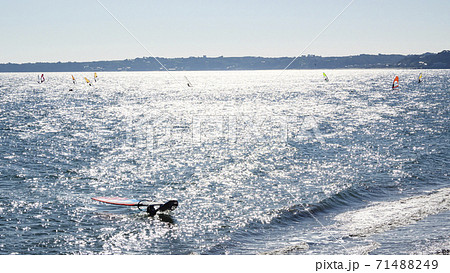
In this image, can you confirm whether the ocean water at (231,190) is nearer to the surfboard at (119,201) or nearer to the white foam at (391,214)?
the white foam at (391,214)

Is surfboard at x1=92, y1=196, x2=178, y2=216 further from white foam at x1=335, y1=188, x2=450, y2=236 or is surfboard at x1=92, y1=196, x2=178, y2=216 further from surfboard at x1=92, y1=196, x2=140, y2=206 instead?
white foam at x1=335, y1=188, x2=450, y2=236

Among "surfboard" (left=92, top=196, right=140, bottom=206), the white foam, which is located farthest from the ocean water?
"surfboard" (left=92, top=196, right=140, bottom=206)

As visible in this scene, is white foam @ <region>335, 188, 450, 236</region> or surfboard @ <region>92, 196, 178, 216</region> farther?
surfboard @ <region>92, 196, 178, 216</region>

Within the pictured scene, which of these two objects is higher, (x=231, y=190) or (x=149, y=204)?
(x=149, y=204)

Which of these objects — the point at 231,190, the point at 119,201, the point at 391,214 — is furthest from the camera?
the point at 231,190

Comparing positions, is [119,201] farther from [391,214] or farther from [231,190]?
[391,214]

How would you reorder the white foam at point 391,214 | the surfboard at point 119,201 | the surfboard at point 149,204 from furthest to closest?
the surfboard at point 119,201 → the surfboard at point 149,204 → the white foam at point 391,214

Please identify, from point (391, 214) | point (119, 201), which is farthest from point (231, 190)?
point (391, 214)

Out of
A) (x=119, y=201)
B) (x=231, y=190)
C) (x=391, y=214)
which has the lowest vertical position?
(x=231, y=190)

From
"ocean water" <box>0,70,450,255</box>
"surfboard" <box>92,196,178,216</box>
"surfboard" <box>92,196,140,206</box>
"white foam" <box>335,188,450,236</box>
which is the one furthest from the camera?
"surfboard" <box>92,196,140,206</box>

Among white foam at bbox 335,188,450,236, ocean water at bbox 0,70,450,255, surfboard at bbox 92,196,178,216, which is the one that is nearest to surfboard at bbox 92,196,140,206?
surfboard at bbox 92,196,178,216

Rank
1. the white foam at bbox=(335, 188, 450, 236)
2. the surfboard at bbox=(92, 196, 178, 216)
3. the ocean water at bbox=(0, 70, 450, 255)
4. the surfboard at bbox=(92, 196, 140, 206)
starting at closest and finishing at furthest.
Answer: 1. the ocean water at bbox=(0, 70, 450, 255)
2. the white foam at bbox=(335, 188, 450, 236)
3. the surfboard at bbox=(92, 196, 178, 216)
4. the surfboard at bbox=(92, 196, 140, 206)

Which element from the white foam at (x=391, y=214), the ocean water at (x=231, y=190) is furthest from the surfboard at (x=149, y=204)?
the white foam at (x=391, y=214)
